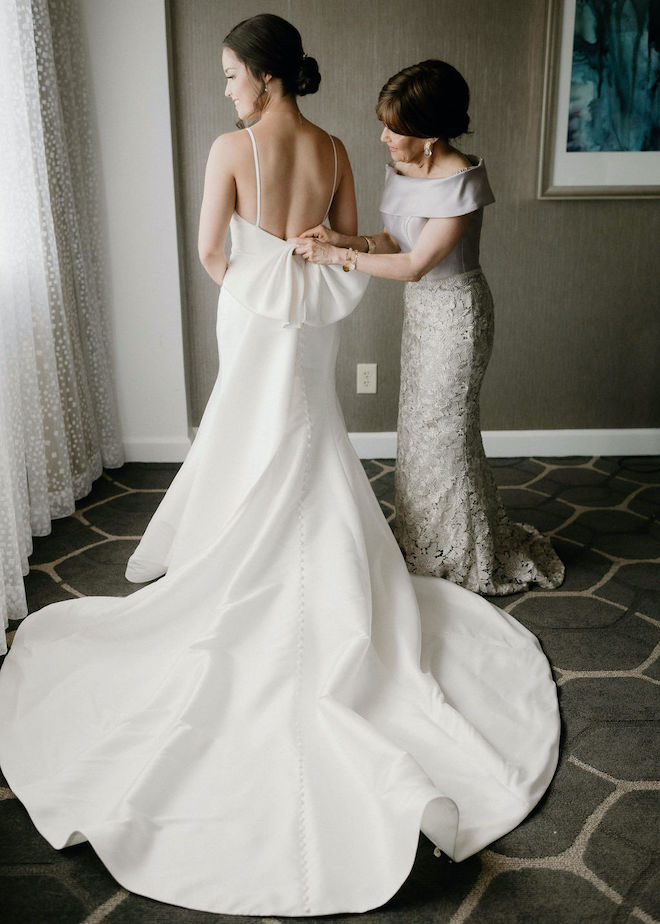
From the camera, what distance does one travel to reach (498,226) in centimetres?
350

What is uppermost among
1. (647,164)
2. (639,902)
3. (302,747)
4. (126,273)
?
(647,164)

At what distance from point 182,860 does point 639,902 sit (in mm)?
836

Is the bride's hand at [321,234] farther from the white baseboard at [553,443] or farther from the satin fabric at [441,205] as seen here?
the white baseboard at [553,443]

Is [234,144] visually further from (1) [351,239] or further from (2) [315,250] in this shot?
(1) [351,239]

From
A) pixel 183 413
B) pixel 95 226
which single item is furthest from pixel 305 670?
pixel 95 226

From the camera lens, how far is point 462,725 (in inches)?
72.6

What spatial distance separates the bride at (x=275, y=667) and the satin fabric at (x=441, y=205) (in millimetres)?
185

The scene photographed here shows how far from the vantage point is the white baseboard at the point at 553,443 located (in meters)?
3.76

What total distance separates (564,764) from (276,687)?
67 cm

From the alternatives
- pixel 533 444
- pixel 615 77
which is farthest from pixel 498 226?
pixel 533 444

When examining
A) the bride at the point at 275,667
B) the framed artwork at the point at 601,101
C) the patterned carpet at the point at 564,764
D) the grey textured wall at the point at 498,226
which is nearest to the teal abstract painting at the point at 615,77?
the framed artwork at the point at 601,101

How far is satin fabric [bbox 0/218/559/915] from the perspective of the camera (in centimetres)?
154

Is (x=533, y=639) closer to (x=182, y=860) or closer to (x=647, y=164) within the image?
(x=182, y=860)

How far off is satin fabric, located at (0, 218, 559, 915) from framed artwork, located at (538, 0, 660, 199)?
1.67 metres
